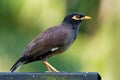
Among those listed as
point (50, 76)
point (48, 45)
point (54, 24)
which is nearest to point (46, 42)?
point (48, 45)

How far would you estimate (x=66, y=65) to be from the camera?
39.5ft

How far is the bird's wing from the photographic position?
6.13m

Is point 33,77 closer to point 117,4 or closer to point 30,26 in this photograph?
point 117,4

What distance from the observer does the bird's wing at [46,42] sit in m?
6.13

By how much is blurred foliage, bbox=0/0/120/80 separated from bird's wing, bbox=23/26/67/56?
4.42m

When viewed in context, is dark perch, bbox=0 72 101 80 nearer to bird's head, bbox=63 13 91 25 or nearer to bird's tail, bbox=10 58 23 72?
bird's tail, bbox=10 58 23 72

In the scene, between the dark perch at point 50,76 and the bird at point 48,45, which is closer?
the dark perch at point 50,76

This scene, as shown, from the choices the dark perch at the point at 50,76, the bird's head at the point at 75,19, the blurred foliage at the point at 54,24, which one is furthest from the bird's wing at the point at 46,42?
the blurred foliage at the point at 54,24

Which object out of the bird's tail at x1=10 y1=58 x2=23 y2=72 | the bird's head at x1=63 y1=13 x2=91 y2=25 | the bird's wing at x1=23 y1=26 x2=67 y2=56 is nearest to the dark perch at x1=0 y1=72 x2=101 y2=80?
the bird's tail at x1=10 y1=58 x2=23 y2=72

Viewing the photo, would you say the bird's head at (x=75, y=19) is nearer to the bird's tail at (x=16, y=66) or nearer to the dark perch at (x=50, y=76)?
the bird's tail at (x=16, y=66)

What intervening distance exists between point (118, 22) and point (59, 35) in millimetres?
4642

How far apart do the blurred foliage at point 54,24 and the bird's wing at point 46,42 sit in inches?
174

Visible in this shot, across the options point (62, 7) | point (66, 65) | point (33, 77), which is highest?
point (33, 77)

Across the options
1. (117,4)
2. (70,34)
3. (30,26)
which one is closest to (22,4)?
(30,26)
